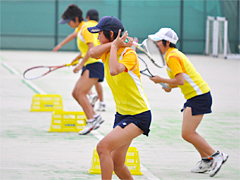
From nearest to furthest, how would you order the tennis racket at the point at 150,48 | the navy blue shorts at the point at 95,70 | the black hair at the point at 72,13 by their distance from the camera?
the tennis racket at the point at 150,48
the black hair at the point at 72,13
the navy blue shorts at the point at 95,70

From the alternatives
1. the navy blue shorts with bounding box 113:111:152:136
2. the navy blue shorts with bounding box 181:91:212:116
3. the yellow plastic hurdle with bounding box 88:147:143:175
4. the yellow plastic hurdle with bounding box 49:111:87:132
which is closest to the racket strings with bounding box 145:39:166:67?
the navy blue shorts with bounding box 181:91:212:116

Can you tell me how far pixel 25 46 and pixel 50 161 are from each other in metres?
28.3

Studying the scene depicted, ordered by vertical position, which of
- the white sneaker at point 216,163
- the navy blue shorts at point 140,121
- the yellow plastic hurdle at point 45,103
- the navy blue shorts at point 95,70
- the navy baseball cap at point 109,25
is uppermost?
the navy baseball cap at point 109,25

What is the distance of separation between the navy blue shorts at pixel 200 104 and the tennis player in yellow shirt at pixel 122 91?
57.2 inches

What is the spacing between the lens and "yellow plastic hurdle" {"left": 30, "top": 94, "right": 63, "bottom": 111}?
11.2 meters

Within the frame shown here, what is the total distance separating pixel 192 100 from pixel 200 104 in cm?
10

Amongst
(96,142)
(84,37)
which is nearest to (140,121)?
(96,142)

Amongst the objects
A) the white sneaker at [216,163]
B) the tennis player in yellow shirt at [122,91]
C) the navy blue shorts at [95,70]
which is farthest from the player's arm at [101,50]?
the navy blue shorts at [95,70]

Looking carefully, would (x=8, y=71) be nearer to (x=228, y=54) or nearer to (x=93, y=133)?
(x=93, y=133)

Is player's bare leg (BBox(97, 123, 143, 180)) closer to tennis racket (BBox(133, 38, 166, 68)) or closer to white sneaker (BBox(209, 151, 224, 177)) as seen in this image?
tennis racket (BBox(133, 38, 166, 68))

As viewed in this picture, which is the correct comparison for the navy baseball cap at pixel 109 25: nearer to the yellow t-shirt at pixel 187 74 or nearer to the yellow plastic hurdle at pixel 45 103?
the yellow t-shirt at pixel 187 74

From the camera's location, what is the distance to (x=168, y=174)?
6.33m

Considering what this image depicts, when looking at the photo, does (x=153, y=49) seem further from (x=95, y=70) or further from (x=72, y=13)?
(x=72, y=13)

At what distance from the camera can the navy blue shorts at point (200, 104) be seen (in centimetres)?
634
